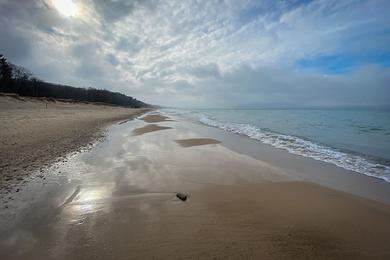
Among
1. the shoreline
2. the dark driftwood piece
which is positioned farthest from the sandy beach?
the shoreline

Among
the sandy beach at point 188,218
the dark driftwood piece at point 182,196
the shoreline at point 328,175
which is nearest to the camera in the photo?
the sandy beach at point 188,218

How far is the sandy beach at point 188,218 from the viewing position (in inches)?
133

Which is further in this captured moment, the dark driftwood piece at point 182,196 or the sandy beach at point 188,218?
the dark driftwood piece at point 182,196

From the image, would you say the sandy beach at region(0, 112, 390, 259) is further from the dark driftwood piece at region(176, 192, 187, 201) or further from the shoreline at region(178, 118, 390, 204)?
the shoreline at region(178, 118, 390, 204)

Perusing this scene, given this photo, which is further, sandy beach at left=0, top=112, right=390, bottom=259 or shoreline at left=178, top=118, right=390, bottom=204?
shoreline at left=178, top=118, right=390, bottom=204

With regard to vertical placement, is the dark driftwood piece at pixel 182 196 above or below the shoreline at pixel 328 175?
below

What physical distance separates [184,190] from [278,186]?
8.96 feet

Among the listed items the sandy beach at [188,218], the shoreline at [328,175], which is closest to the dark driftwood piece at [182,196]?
the sandy beach at [188,218]

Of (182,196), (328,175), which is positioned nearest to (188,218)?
(182,196)

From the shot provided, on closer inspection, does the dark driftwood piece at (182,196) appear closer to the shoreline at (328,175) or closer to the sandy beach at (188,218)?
the sandy beach at (188,218)

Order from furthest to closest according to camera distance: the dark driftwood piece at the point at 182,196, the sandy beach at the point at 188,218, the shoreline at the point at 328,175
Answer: the shoreline at the point at 328,175, the dark driftwood piece at the point at 182,196, the sandy beach at the point at 188,218

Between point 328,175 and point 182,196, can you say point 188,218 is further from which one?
point 328,175

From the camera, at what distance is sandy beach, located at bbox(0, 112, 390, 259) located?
3391mm

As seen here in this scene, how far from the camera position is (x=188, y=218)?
4348mm
